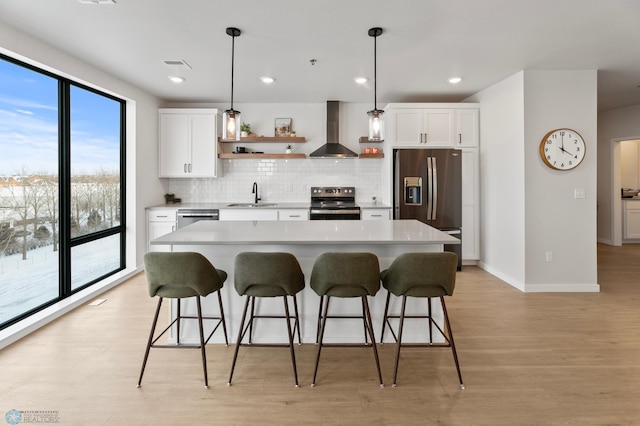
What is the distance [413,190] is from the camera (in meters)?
5.11

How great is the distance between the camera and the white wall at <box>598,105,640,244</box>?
21.4ft

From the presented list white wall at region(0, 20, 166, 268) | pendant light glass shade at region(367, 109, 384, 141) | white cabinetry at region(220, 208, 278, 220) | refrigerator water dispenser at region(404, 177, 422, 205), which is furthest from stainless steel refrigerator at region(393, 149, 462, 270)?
white wall at region(0, 20, 166, 268)

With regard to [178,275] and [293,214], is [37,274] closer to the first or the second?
[178,275]

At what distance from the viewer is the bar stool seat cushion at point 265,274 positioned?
92.5 inches

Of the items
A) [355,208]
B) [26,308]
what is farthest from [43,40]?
[355,208]

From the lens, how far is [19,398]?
Result: 217cm

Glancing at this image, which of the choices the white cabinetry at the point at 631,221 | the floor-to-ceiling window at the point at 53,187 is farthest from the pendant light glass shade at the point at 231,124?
the white cabinetry at the point at 631,221

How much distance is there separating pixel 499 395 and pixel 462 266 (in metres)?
3.35

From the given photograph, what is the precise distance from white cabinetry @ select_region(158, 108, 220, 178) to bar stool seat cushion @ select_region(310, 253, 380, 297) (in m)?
3.74

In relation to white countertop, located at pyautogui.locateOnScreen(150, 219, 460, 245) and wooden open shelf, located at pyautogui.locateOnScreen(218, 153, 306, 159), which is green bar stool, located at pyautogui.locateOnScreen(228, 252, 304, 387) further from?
wooden open shelf, located at pyautogui.locateOnScreen(218, 153, 306, 159)

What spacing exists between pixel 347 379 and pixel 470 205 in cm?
373

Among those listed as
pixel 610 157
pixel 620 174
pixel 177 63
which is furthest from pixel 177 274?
pixel 620 174

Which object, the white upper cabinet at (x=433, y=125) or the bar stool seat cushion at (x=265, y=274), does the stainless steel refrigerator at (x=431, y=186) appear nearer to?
the white upper cabinet at (x=433, y=125)

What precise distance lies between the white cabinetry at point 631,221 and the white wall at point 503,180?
428cm
